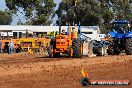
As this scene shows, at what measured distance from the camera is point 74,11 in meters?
82.4

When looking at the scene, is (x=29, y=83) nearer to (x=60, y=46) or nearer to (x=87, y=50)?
(x=60, y=46)

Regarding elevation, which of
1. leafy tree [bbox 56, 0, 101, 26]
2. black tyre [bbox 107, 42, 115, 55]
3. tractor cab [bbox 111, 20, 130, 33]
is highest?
leafy tree [bbox 56, 0, 101, 26]

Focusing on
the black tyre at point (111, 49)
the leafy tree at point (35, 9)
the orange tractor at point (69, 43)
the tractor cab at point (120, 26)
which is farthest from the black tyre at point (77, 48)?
the leafy tree at point (35, 9)

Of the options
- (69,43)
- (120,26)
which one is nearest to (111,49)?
(120,26)

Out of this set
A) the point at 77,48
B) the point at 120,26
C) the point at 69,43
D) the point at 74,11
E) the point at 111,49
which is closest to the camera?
the point at 77,48

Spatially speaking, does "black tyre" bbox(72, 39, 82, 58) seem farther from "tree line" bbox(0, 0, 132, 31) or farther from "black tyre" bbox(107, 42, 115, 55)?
"tree line" bbox(0, 0, 132, 31)

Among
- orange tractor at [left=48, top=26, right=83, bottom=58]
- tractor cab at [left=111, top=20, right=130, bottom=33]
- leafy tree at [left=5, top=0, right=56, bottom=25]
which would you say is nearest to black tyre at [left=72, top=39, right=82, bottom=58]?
orange tractor at [left=48, top=26, right=83, bottom=58]

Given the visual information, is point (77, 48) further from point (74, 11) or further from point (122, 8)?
point (122, 8)

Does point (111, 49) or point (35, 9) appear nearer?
point (111, 49)

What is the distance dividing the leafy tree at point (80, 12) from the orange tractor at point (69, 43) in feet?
178

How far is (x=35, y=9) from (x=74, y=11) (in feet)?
24.9

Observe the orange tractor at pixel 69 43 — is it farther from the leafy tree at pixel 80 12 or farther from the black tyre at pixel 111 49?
the leafy tree at pixel 80 12

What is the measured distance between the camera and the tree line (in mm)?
81625

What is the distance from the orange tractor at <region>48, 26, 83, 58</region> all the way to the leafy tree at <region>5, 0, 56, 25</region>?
52698mm
